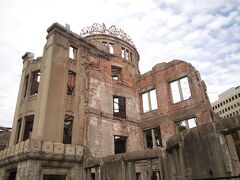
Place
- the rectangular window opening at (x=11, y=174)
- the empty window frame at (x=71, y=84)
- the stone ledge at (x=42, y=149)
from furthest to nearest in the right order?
the empty window frame at (x=71, y=84), the rectangular window opening at (x=11, y=174), the stone ledge at (x=42, y=149)

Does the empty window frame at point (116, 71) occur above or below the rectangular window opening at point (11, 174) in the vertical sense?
above

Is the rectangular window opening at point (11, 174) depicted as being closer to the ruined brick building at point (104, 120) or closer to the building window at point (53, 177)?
the ruined brick building at point (104, 120)

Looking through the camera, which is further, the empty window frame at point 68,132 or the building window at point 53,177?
the empty window frame at point 68,132

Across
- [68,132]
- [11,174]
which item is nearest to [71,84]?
[68,132]

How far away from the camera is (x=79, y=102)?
15.3m

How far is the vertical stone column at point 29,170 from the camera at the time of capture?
11.1m

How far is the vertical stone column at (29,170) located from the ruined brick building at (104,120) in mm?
51

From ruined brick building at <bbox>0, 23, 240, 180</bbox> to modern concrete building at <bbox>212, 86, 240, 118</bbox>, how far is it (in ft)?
170

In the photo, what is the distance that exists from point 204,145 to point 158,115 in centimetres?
966

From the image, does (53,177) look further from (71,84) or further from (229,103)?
(229,103)

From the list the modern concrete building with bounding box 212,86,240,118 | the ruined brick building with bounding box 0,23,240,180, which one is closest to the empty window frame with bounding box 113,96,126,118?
the ruined brick building with bounding box 0,23,240,180

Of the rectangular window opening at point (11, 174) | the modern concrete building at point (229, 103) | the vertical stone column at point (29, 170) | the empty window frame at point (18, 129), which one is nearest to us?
the vertical stone column at point (29, 170)

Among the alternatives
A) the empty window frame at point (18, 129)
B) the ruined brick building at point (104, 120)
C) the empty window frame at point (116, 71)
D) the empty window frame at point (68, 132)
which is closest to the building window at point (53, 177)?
the ruined brick building at point (104, 120)

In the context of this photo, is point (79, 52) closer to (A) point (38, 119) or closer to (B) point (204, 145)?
(A) point (38, 119)
